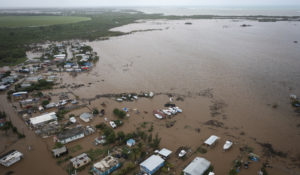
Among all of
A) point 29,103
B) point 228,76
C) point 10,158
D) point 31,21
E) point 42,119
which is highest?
point 31,21

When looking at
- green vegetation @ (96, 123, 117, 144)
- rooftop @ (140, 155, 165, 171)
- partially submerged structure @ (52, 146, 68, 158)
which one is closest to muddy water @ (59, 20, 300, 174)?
rooftop @ (140, 155, 165, 171)

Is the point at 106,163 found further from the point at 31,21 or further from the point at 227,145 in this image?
the point at 31,21

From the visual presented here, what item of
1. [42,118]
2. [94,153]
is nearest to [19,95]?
[42,118]

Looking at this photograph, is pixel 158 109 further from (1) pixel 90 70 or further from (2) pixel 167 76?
(1) pixel 90 70

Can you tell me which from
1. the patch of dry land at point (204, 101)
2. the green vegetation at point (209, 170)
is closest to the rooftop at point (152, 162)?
the patch of dry land at point (204, 101)

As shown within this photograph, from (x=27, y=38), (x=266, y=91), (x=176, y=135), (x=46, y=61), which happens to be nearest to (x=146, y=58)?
(x=46, y=61)

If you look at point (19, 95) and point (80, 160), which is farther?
point (19, 95)

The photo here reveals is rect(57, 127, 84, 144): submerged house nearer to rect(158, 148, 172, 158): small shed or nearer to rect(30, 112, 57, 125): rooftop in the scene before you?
rect(30, 112, 57, 125): rooftop
